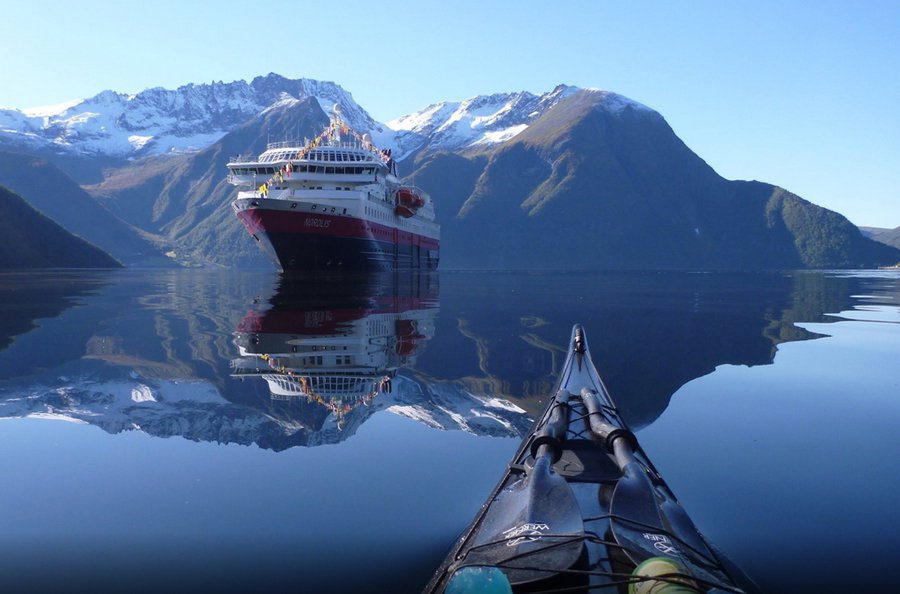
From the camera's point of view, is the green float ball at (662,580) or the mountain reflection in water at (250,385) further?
the mountain reflection in water at (250,385)

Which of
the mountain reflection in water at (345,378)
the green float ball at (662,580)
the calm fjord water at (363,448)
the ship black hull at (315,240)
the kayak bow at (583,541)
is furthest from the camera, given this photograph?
the ship black hull at (315,240)

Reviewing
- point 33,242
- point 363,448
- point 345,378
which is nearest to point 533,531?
point 363,448

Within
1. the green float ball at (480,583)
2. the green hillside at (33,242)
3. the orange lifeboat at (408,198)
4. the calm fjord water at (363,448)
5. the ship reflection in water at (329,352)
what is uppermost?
the orange lifeboat at (408,198)

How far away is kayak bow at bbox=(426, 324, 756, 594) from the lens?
379cm

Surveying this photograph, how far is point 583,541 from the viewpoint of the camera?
433cm

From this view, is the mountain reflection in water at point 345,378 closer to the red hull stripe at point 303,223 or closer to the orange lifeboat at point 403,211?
the red hull stripe at point 303,223

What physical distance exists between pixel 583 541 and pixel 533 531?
0.37 meters

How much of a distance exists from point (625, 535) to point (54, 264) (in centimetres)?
10958

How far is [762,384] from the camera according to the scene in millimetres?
13773

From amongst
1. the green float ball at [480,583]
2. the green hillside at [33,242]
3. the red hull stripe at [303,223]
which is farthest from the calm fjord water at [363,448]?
the green hillside at [33,242]

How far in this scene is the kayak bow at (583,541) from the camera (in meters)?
3.79

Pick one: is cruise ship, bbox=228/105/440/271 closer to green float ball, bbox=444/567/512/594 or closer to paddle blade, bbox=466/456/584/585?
paddle blade, bbox=466/456/584/585

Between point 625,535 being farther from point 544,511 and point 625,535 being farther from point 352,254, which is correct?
point 352,254

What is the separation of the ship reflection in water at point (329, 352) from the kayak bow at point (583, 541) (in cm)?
453
